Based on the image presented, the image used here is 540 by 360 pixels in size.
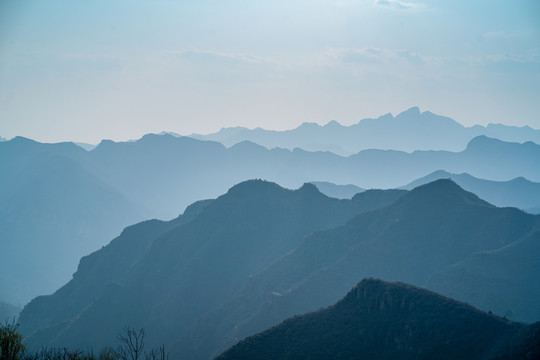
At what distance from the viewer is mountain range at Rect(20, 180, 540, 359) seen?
9725 centimetres

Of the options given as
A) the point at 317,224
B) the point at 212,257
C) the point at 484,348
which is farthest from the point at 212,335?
the point at 484,348

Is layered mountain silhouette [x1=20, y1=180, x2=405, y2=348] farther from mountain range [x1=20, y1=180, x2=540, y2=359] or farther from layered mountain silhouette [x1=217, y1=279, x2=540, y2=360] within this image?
layered mountain silhouette [x1=217, y1=279, x2=540, y2=360]

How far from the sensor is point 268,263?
12744 cm

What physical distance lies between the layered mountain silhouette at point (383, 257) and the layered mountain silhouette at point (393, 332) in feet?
112

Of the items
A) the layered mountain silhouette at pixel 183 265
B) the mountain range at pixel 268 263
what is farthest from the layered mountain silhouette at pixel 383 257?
the layered mountain silhouette at pixel 183 265

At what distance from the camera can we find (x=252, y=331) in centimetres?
9338

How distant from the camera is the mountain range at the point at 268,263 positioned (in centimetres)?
9725

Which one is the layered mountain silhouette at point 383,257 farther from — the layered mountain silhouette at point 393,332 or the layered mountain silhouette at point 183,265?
the layered mountain silhouette at point 393,332

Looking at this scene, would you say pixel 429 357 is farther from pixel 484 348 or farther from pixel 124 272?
pixel 124 272

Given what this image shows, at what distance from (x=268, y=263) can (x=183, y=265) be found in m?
23.1

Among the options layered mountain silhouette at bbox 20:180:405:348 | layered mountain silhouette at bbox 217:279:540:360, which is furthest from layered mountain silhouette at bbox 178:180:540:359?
layered mountain silhouette at bbox 217:279:540:360

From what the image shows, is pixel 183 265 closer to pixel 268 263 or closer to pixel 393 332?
pixel 268 263

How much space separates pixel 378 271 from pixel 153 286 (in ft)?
196

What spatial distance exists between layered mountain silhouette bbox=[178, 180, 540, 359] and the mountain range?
0.78ft
